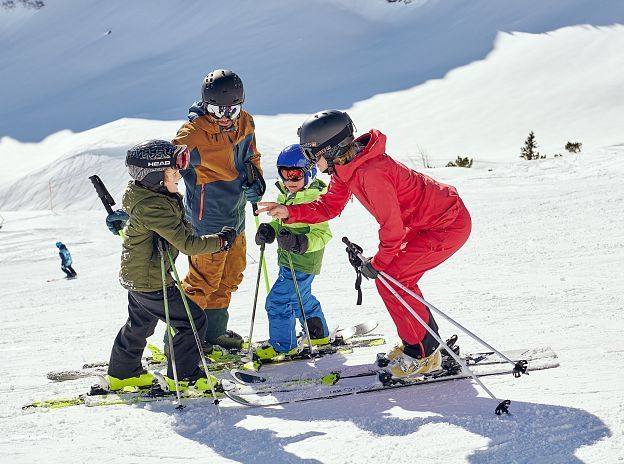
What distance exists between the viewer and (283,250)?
5438 millimetres

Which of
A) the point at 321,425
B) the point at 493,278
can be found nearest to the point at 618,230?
the point at 493,278

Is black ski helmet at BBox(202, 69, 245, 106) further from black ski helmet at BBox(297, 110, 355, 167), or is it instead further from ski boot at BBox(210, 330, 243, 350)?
ski boot at BBox(210, 330, 243, 350)

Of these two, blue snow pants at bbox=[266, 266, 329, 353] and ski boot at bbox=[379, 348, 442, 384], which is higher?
blue snow pants at bbox=[266, 266, 329, 353]

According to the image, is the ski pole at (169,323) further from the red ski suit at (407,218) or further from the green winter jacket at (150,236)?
the red ski suit at (407,218)

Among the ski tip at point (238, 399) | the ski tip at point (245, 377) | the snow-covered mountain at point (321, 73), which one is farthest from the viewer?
the snow-covered mountain at point (321, 73)

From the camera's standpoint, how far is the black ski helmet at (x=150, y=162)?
4.46m

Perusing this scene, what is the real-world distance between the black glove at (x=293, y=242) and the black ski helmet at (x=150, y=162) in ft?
3.39

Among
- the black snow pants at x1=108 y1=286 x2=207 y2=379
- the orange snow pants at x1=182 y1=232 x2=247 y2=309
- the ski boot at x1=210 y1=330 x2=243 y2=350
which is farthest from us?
the ski boot at x1=210 y1=330 x2=243 y2=350

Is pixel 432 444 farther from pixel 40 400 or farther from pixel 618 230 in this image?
pixel 618 230

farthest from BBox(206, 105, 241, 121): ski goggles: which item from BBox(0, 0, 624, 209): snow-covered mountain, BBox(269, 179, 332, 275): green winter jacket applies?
BBox(0, 0, 624, 209): snow-covered mountain

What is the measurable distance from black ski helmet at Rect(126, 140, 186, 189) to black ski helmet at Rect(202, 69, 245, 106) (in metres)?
1.01

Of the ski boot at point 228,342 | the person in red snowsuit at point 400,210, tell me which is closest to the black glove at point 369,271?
the person in red snowsuit at point 400,210

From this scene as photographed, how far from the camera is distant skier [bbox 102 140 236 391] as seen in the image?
4480 mm

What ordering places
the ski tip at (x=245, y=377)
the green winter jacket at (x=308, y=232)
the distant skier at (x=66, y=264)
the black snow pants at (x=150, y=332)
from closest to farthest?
Result: the black snow pants at (x=150, y=332), the ski tip at (x=245, y=377), the green winter jacket at (x=308, y=232), the distant skier at (x=66, y=264)
